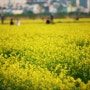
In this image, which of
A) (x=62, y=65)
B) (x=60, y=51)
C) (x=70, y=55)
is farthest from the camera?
(x=60, y=51)

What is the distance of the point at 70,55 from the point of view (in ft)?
33.0

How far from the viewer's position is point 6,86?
298 inches

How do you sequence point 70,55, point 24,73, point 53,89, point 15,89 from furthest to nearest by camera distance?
point 70,55, point 24,73, point 15,89, point 53,89

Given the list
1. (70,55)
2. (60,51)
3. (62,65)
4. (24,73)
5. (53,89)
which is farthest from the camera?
(60,51)

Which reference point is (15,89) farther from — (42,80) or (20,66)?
(20,66)

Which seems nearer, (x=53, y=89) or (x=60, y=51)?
(x=53, y=89)

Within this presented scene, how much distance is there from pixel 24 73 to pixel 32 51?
150 inches

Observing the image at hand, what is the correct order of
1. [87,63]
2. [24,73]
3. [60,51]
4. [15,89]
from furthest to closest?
[60,51], [87,63], [24,73], [15,89]

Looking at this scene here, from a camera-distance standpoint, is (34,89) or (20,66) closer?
(34,89)

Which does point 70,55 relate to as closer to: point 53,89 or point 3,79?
point 3,79

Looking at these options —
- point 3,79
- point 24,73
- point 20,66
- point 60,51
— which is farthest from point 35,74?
point 60,51

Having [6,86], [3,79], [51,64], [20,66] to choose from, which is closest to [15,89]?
[6,86]

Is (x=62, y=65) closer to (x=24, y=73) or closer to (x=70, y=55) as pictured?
(x=70, y=55)

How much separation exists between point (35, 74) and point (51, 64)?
6.55 feet
